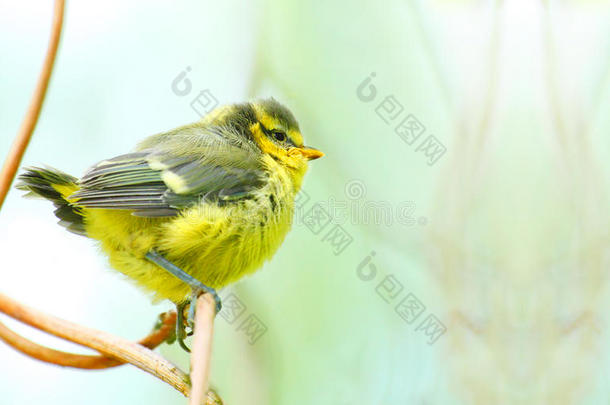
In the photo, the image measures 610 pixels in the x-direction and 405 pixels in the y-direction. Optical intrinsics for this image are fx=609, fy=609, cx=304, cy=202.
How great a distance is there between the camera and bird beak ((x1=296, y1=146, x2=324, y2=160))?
2002 millimetres

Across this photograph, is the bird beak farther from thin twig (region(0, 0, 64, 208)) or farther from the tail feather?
thin twig (region(0, 0, 64, 208))

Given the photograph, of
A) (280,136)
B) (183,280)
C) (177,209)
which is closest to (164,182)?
(177,209)

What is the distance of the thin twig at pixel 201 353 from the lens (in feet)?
2.90

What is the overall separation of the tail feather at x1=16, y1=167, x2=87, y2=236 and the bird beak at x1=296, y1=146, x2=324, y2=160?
71 cm

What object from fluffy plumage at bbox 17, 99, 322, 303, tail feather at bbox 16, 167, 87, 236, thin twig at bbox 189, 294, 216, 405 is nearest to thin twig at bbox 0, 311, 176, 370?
thin twig at bbox 189, 294, 216, 405

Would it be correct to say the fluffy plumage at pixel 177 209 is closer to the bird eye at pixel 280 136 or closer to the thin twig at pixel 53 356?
the bird eye at pixel 280 136

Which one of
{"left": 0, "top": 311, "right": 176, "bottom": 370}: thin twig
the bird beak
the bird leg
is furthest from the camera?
the bird beak

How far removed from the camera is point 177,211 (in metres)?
1.67

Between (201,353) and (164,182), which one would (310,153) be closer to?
(164,182)

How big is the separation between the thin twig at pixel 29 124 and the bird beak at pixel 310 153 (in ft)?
3.31

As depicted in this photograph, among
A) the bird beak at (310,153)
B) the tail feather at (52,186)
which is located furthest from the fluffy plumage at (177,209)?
the bird beak at (310,153)

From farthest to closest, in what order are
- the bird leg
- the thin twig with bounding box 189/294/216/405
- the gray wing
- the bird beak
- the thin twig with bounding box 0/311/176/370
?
the bird beak < the gray wing < the bird leg < the thin twig with bounding box 0/311/176/370 < the thin twig with bounding box 189/294/216/405

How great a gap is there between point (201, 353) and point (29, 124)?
510mm

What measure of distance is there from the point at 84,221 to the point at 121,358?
0.86 m
